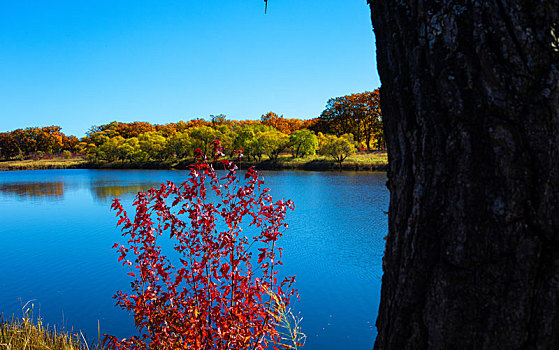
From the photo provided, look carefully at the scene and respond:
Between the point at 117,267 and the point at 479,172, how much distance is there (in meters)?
9.64

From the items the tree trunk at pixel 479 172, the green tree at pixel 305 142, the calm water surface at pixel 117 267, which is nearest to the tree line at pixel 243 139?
the green tree at pixel 305 142

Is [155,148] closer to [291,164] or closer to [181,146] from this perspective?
[181,146]

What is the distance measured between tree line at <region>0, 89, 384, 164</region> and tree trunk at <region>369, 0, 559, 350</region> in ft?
119

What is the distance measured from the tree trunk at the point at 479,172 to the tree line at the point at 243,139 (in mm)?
36128

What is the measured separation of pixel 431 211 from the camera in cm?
129

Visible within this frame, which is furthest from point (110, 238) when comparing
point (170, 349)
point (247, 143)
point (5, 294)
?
point (247, 143)

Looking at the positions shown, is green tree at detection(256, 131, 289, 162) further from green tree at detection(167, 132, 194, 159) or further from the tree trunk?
the tree trunk

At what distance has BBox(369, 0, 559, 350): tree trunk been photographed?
3.74ft

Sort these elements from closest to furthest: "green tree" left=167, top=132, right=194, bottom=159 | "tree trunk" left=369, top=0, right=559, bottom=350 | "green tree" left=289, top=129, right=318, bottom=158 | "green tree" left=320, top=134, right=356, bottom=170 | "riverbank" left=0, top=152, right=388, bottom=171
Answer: "tree trunk" left=369, top=0, right=559, bottom=350
"riverbank" left=0, top=152, right=388, bottom=171
"green tree" left=320, top=134, right=356, bottom=170
"green tree" left=289, top=129, right=318, bottom=158
"green tree" left=167, top=132, right=194, bottom=159

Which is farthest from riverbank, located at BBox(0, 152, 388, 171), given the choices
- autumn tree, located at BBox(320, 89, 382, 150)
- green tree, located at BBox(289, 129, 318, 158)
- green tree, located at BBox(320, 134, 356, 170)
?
autumn tree, located at BBox(320, 89, 382, 150)

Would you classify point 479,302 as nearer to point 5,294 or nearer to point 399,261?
point 399,261

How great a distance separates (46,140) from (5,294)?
96559 millimetres

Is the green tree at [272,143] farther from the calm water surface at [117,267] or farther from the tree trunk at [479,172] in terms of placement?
the tree trunk at [479,172]

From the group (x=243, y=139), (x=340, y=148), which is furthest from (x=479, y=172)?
(x=243, y=139)
